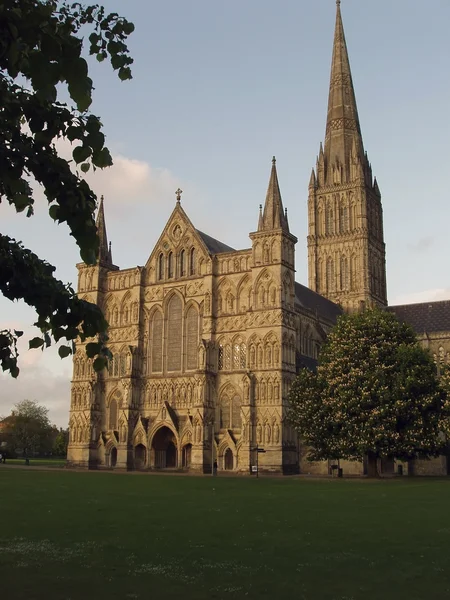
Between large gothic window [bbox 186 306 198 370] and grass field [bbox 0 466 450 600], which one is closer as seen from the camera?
grass field [bbox 0 466 450 600]

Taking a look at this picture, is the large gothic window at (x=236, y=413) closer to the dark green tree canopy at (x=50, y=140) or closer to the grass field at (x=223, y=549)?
the grass field at (x=223, y=549)

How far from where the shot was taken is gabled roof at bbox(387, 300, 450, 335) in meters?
87.6

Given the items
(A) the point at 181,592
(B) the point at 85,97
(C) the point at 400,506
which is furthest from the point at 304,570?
(C) the point at 400,506

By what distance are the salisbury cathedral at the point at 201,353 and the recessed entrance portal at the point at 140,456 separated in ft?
0.36

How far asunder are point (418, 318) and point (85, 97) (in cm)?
8824

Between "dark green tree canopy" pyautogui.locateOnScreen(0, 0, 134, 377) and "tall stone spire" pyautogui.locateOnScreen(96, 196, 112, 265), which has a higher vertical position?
"tall stone spire" pyautogui.locateOnScreen(96, 196, 112, 265)

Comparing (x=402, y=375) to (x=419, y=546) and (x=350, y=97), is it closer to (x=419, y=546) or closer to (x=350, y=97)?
(x=419, y=546)

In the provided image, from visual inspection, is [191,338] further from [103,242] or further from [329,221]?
[329,221]

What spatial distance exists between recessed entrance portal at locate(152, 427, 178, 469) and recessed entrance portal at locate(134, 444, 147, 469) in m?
1.22

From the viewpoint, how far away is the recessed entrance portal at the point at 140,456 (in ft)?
236

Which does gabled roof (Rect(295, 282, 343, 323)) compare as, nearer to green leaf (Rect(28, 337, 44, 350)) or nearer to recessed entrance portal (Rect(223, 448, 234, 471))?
recessed entrance portal (Rect(223, 448, 234, 471))

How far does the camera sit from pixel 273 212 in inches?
2731

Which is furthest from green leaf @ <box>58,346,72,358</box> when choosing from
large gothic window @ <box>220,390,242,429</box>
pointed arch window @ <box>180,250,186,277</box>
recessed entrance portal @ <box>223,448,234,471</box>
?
pointed arch window @ <box>180,250,186,277</box>

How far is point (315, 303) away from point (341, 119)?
116ft
